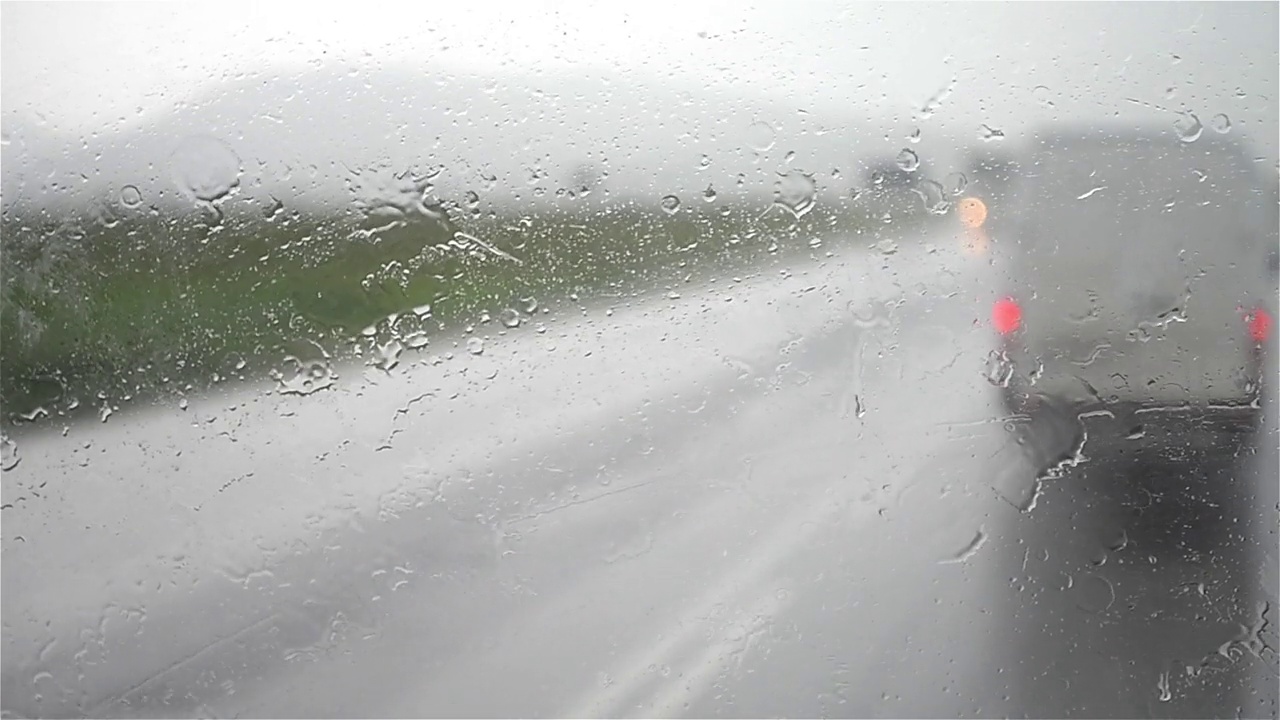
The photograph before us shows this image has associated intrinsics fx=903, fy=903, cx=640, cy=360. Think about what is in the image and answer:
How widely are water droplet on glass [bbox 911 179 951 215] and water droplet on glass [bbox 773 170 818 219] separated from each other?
230 millimetres

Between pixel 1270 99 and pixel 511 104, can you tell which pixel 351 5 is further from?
pixel 1270 99

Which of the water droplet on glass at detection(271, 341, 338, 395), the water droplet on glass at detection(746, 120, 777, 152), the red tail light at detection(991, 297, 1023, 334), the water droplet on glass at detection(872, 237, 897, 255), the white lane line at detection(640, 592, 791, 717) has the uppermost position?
the water droplet on glass at detection(746, 120, 777, 152)

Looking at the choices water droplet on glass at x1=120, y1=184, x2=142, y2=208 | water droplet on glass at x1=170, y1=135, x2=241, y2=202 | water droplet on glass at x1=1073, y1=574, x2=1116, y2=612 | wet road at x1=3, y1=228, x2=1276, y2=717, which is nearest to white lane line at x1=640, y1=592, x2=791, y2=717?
wet road at x1=3, y1=228, x2=1276, y2=717

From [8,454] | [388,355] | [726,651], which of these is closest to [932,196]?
[726,651]

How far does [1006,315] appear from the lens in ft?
6.70

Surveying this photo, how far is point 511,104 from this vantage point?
2.18m

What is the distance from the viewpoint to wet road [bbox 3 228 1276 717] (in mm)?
2004

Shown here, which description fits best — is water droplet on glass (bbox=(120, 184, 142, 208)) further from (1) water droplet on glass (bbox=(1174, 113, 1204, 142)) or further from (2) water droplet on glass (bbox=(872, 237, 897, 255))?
(1) water droplet on glass (bbox=(1174, 113, 1204, 142))

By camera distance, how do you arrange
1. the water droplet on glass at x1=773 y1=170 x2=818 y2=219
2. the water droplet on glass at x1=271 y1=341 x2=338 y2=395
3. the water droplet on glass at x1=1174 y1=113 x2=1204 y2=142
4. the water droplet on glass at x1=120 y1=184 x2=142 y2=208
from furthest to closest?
the water droplet on glass at x1=120 y1=184 x2=142 y2=208 < the water droplet on glass at x1=271 y1=341 x2=338 y2=395 < the water droplet on glass at x1=773 y1=170 x2=818 y2=219 < the water droplet on glass at x1=1174 y1=113 x2=1204 y2=142

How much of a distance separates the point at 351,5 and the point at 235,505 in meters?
1.27

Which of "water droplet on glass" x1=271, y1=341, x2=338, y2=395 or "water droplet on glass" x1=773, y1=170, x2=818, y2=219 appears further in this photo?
"water droplet on glass" x1=271, y1=341, x2=338, y2=395

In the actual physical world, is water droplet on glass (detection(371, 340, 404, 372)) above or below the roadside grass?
below

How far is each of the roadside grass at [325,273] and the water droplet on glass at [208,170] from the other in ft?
0.21

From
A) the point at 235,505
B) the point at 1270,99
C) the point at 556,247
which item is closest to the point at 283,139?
the point at 556,247
